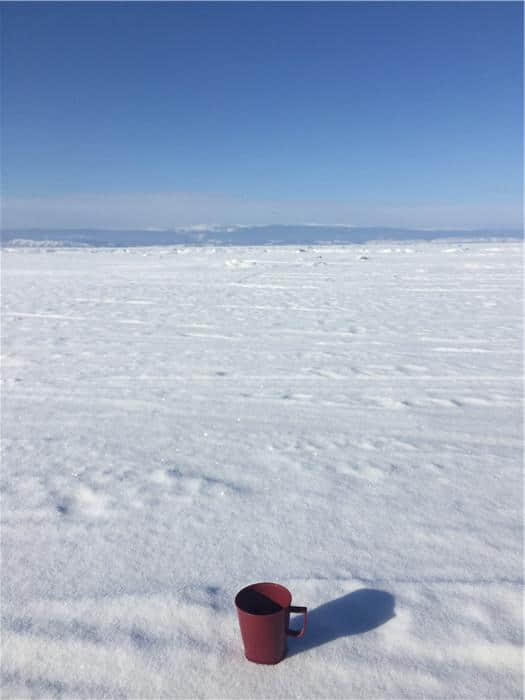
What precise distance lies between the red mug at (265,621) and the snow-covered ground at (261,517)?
86 mm

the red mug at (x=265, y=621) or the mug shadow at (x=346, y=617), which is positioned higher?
the red mug at (x=265, y=621)

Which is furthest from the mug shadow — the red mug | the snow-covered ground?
the red mug

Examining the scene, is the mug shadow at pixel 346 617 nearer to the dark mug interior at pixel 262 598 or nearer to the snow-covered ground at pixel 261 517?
the snow-covered ground at pixel 261 517

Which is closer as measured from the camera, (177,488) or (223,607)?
(223,607)

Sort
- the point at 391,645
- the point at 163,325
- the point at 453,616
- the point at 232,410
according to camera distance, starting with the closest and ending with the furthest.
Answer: the point at 391,645 < the point at 453,616 < the point at 232,410 < the point at 163,325

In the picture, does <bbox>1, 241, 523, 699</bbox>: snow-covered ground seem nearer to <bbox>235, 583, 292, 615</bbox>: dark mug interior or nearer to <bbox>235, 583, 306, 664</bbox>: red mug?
<bbox>235, 583, 306, 664</bbox>: red mug

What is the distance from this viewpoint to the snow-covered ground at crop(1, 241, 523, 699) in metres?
2.27

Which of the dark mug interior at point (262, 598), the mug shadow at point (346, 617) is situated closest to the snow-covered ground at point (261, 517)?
the mug shadow at point (346, 617)

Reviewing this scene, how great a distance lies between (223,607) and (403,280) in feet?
56.6

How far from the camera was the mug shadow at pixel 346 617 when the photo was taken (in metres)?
2.38

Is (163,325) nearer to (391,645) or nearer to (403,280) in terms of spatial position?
(391,645)

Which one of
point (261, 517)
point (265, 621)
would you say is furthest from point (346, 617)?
point (261, 517)

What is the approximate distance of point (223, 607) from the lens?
2.56 metres

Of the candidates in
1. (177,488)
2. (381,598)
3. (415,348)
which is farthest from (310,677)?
(415,348)
